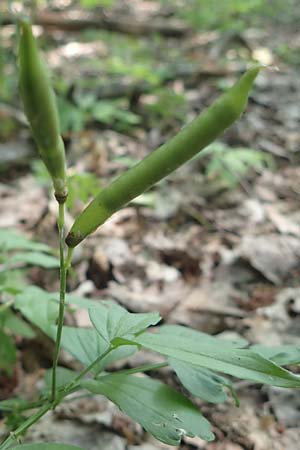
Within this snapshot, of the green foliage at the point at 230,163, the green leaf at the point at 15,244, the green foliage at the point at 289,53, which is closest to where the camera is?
the green leaf at the point at 15,244

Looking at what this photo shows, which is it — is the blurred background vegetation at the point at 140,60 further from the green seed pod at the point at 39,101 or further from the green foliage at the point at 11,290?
the green seed pod at the point at 39,101

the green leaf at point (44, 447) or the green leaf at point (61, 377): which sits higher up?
the green leaf at point (44, 447)

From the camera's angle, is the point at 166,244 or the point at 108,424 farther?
the point at 166,244

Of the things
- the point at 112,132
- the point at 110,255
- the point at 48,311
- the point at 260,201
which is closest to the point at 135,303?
the point at 110,255

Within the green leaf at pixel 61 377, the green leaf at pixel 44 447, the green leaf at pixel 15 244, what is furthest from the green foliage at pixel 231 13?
the green leaf at pixel 44 447

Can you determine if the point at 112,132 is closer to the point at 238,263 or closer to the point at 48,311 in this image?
the point at 238,263

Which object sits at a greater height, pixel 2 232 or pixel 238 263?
pixel 2 232

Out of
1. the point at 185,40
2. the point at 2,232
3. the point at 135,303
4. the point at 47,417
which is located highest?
the point at 2,232
